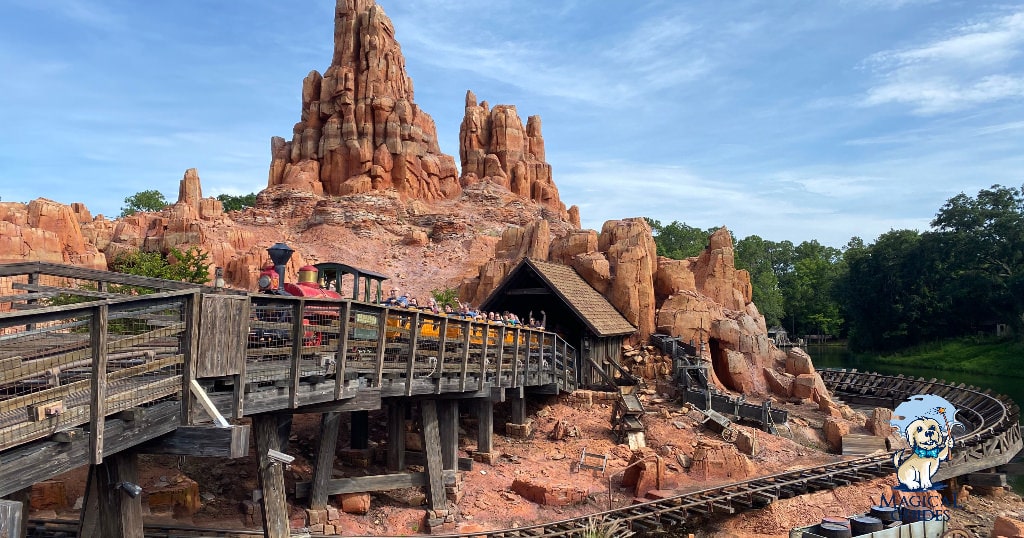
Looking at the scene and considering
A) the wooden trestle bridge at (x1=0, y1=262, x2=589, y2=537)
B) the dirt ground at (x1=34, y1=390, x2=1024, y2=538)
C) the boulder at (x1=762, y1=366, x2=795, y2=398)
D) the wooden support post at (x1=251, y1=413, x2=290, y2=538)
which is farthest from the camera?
the boulder at (x1=762, y1=366, x2=795, y2=398)

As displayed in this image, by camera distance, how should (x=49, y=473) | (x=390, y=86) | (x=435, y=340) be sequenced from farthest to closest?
(x=390, y=86), (x=435, y=340), (x=49, y=473)

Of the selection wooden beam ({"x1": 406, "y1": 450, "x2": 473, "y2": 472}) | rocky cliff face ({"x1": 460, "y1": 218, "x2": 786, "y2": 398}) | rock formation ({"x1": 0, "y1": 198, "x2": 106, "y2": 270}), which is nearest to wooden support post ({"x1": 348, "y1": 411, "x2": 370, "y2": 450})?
wooden beam ({"x1": 406, "y1": 450, "x2": 473, "y2": 472})

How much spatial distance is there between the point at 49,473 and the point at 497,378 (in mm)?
10580

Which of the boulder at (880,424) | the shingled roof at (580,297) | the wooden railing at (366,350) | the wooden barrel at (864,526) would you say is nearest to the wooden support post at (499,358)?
the wooden railing at (366,350)

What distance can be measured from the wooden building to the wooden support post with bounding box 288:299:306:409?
13701 millimetres

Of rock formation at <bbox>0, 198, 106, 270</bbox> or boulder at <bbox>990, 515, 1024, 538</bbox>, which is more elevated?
rock formation at <bbox>0, 198, 106, 270</bbox>

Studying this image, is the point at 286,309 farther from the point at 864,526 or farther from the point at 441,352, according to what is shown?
the point at 864,526

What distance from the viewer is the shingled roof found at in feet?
72.2

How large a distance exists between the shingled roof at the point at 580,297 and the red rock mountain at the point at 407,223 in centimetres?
106

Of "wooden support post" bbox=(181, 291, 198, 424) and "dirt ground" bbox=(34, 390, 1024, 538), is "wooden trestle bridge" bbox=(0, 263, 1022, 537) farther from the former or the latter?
"dirt ground" bbox=(34, 390, 1024, 538)

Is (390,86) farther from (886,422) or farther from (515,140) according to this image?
(886,422)

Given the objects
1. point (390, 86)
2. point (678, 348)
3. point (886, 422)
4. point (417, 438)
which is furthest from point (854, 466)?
point (390, 86)

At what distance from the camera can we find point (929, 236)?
58.8 m

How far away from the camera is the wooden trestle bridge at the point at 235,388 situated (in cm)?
568
